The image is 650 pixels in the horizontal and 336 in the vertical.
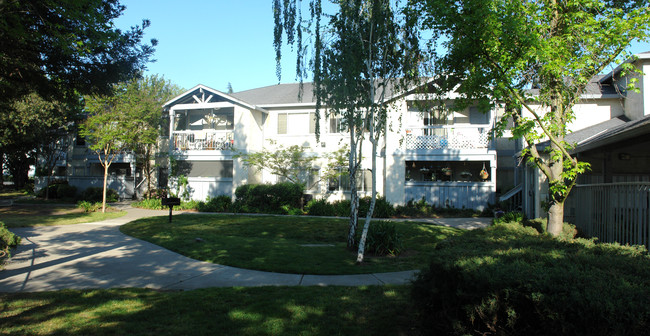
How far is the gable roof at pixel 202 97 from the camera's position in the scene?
76.3 ft

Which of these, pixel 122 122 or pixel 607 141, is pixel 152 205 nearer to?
pixel 122 122

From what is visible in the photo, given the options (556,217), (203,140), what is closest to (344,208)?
(203,140)

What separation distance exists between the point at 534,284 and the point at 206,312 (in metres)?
3.96

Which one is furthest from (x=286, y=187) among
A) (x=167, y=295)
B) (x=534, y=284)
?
(x=534, y=284)

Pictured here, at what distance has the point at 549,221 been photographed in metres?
9.27

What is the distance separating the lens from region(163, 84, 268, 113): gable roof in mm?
23258

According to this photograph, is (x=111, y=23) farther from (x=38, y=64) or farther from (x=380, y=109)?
(x=380, y=109)

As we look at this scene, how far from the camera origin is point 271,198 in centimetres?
2038

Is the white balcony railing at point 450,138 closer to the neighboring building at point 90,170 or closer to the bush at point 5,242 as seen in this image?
the bush at point 5,242

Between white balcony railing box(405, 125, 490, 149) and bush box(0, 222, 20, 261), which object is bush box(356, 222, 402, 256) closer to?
bush box(0, 222, 20, 261)

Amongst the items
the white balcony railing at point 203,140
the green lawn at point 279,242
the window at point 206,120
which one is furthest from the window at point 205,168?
the green lawn at point 279,242

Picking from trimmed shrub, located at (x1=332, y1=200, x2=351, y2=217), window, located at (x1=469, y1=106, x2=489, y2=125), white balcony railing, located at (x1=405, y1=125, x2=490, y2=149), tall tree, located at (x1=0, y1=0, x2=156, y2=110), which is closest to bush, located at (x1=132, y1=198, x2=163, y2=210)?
trimmed shrub, located at (x1=332, y1=200, x2=351, y2=217)

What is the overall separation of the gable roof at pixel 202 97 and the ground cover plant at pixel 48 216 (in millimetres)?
8114

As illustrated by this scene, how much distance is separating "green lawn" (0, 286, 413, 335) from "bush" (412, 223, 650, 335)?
958 millimetres
